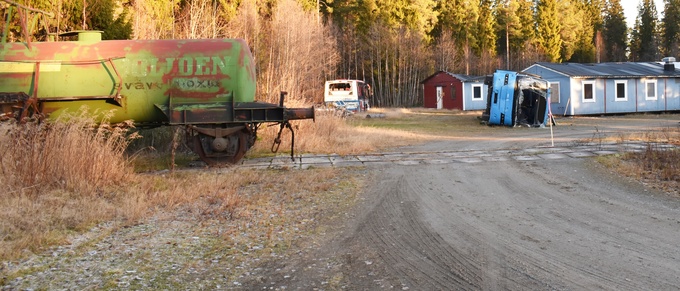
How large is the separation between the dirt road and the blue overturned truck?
1360 cm

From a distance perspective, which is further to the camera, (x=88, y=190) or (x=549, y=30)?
(x=549, y=30)

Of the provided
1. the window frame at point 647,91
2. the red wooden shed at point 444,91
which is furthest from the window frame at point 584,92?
the red wooden shed at point 444,91

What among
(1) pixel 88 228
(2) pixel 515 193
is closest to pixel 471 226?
(2) pixel 515 193

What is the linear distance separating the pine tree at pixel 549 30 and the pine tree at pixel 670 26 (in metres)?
16.1

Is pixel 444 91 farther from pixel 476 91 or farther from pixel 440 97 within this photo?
pixel 476 91

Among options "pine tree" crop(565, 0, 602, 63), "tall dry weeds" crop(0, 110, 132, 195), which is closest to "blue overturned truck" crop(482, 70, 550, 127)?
"tall dry weeds" crop(0, 110, 132, 195)

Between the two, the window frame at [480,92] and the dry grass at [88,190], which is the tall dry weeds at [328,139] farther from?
the window frame at [480,92]

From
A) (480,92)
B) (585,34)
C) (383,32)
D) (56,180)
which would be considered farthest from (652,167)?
(585,34)

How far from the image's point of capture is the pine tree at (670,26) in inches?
2835

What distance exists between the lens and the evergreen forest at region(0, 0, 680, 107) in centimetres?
1753

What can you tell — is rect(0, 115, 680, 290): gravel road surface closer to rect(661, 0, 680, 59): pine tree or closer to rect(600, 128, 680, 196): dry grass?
rect(600, 128, 680, 196): dry grass

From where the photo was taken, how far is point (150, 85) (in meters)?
12.0

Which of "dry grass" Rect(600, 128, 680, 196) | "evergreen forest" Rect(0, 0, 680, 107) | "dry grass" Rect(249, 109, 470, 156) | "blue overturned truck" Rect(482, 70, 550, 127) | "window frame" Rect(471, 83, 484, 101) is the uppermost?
"evergreen forest" Rect(0, 0, 680, 107)

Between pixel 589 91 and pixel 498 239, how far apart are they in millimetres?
28503
